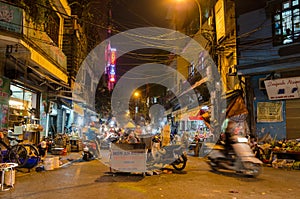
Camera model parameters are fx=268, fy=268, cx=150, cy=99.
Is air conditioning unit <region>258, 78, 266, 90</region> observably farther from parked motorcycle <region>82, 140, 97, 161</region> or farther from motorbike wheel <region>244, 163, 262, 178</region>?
parked motorcycle <region>82, 140, 97, 161</region>

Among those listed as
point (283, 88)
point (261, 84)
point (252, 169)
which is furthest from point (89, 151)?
point (283, 88)

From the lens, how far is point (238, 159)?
30.5 feet

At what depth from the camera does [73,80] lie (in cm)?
2344

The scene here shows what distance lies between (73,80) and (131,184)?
17201mm

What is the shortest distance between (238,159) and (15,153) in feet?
26.8

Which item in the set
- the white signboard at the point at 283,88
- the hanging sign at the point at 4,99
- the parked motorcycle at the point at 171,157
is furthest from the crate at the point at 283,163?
the hanging sign at the point at 4,99

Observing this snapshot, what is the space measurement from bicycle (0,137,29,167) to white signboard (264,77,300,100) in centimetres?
1176

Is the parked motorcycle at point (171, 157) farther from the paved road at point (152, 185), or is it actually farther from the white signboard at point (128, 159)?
the white signboard at point (128, 159)

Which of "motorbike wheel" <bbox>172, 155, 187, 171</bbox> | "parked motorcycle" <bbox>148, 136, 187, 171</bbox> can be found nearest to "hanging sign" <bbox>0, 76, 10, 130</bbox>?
"parked motorcycle" <bbox>148, 136, 187, 171</bbox>

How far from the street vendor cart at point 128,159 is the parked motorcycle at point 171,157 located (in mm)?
1061

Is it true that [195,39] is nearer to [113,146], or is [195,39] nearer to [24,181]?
[113,146]

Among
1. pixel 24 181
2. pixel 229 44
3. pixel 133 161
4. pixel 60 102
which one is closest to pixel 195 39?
pixel 229 44

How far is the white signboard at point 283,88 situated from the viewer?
13023 millimetres

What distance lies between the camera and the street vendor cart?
920cm
